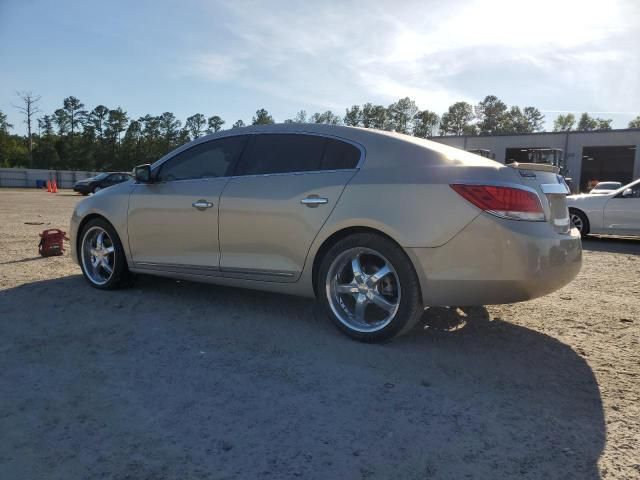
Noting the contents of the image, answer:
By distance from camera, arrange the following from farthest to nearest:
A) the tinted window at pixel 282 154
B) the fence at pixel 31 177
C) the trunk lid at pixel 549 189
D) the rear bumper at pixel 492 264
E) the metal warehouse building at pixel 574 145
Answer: the fence at pixel 31 177 < the metal warehouse building at pixel 574 145 < the tinted window at pixel 282 154 < the trunk lid at pixel 549 189 < the rear bumper at pixel 492 264

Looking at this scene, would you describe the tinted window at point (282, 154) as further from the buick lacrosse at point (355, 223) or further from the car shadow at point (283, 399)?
the car shadow at point (283, 399)

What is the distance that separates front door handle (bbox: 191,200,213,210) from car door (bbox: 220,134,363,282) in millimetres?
148

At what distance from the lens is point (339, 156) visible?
3.96 meters

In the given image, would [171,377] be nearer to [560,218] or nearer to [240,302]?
[240,302]

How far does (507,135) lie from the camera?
154 feet

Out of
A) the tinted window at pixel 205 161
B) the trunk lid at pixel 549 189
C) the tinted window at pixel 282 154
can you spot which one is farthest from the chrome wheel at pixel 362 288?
the tinted window at pixel 205 161

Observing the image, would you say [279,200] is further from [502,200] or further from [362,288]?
[502,200]

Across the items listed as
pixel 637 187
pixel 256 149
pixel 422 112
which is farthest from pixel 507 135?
pixel 422 112

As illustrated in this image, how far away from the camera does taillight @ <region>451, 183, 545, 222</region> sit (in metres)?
3.29

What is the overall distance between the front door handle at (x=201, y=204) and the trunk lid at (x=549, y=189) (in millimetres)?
2455

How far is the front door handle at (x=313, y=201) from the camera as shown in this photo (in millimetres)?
3822

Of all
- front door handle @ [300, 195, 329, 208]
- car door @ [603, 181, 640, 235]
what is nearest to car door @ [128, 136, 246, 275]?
front door handle @ [300, 195, 329, 208]

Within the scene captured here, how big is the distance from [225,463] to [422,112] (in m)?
120

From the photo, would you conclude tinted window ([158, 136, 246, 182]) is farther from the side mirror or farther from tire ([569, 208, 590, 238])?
tire ([569, 208, 590, 238])
